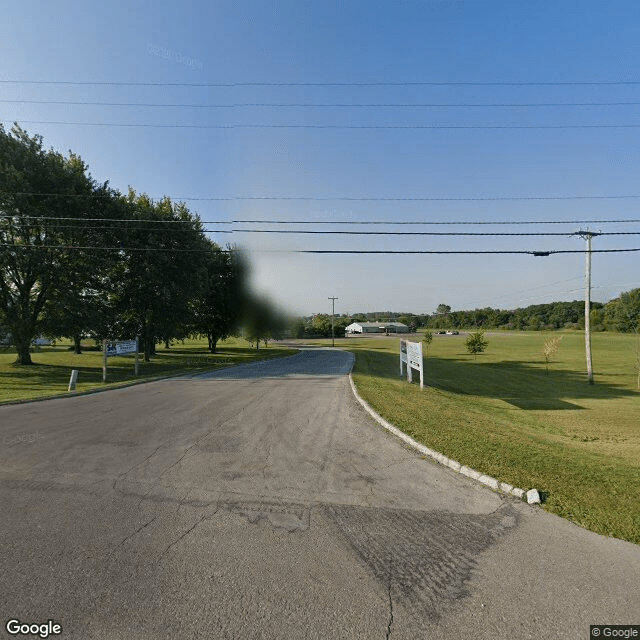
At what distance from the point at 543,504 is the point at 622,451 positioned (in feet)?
15.7

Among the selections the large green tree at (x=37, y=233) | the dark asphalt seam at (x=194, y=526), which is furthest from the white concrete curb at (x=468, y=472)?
the large green tree at (x=37, y=233)

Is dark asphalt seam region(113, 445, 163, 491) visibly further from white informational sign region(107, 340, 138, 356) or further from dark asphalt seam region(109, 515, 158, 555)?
white informational sign region(107, 340, 138, 356)

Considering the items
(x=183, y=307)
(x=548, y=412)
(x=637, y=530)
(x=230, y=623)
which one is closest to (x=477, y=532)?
(x=637, y=530)

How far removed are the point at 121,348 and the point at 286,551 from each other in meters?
17.4

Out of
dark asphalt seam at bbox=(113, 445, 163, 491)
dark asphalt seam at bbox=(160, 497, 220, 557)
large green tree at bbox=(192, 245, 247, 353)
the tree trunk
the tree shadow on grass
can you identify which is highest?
large green tree at bbox=(192, 245, 247, 353)

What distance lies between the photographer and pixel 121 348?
58.0 ft

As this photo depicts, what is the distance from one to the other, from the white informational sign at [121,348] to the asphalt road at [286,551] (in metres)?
11.7

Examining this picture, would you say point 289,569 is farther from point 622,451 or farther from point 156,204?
point 156,204

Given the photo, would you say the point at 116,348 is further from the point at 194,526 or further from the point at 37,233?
the point at 194,526

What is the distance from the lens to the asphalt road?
2.50 metres

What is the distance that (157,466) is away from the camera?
216 inches

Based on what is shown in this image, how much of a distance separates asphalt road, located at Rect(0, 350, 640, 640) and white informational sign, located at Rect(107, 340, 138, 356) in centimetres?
1166

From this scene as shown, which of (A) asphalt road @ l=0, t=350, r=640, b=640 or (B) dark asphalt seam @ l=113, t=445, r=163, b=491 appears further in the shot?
(B) dark asphalt seam @ l=113, t=445, r=163, b=491

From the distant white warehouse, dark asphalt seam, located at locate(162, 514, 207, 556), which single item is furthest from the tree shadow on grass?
the distant white warehouse
